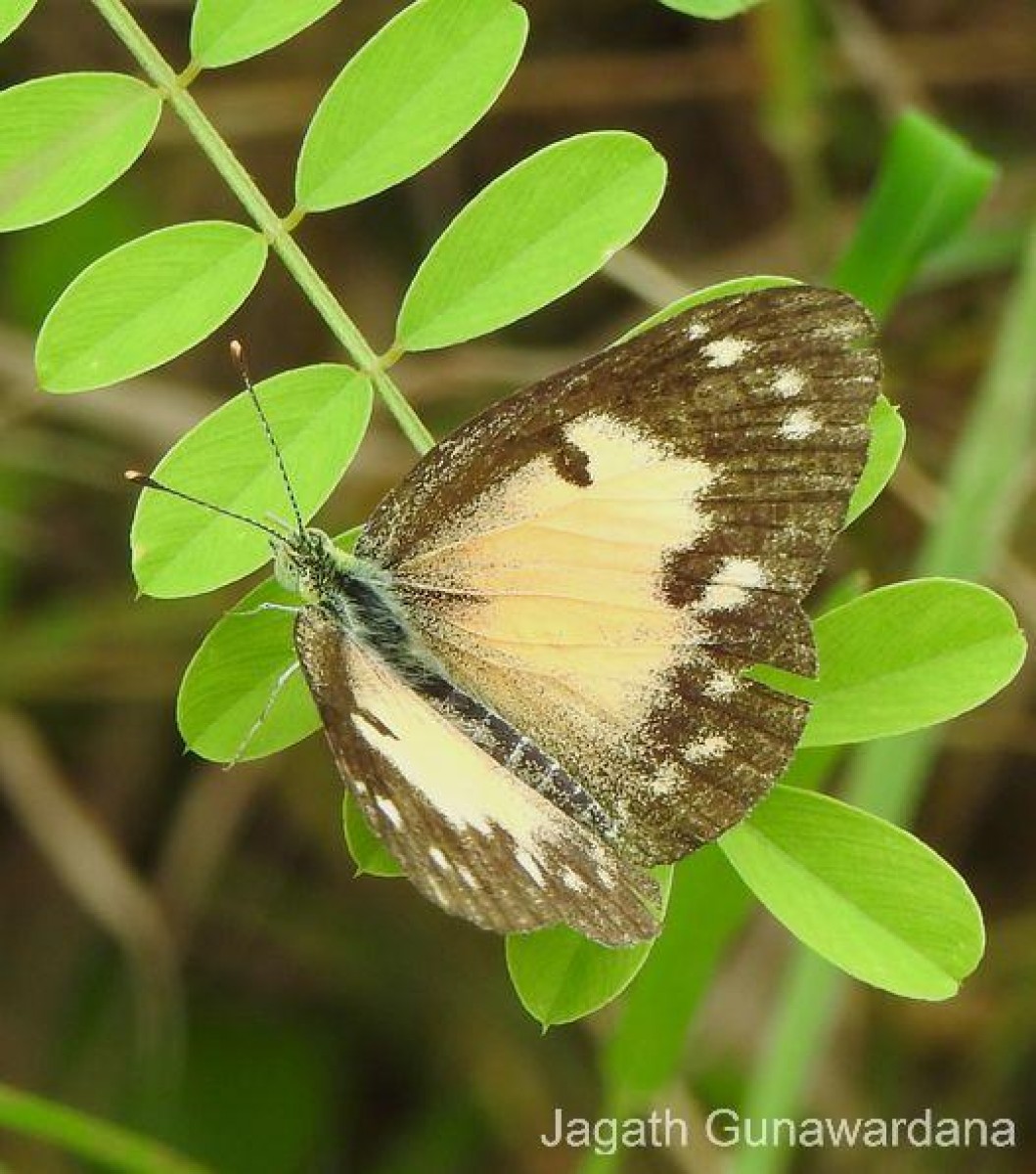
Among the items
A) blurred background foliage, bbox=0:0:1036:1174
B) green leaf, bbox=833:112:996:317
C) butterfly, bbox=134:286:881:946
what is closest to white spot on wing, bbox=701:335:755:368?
butterfly, bbox=134:286:881:946

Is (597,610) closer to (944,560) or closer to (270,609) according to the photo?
(270,609)

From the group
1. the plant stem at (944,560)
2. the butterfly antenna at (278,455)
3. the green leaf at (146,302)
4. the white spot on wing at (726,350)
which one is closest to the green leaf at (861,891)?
the white spot on wing at (726,350)

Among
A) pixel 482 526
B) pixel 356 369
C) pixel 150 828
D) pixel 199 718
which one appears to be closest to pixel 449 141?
pixel 356 369

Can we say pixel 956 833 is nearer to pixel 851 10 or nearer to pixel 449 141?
pixel 851 10

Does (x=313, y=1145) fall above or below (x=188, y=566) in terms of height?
below

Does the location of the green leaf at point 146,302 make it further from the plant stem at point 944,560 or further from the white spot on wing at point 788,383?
the plant stem at point 944,560

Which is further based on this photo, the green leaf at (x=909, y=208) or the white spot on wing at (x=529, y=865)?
the green leaf at (x=909, y=208)

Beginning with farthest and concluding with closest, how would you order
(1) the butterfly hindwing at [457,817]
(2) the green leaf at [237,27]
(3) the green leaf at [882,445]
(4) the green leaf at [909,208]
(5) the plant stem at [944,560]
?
(5) the plant stem at [944,560] < (4) the green leaf at [909,208] < (2) the green leaf at [237,27] < (3) the green leaf at [882,445] < (1) the butterfly hindwing at [457,817]
